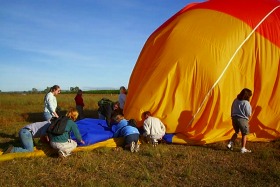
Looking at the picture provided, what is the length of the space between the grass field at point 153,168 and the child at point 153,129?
0.26m

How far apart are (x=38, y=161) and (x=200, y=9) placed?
6.57m

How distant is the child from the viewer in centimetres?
827

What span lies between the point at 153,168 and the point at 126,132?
1767mm

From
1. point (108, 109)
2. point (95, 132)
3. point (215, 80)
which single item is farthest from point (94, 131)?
point (215, 80)

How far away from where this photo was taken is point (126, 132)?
26.6 ft

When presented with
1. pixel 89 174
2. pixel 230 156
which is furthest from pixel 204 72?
pixel 89 174

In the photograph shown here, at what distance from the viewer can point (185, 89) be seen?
348 inches

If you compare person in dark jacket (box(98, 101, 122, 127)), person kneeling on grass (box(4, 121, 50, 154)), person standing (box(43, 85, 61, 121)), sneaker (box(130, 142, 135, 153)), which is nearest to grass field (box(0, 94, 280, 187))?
sneaker (box(130, 142, 135, 153))

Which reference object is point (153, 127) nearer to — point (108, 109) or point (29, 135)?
point (108, 109)

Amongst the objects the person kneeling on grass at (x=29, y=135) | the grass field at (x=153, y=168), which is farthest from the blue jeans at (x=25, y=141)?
the grass field at (x=153, y=168)

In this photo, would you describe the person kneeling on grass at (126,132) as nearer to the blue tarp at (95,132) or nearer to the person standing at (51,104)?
the blue tarp at (95,132)

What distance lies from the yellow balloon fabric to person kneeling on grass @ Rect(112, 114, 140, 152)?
27.8 inches

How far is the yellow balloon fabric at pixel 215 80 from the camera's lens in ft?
28.4

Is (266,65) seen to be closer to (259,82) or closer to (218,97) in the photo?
(259,82)
